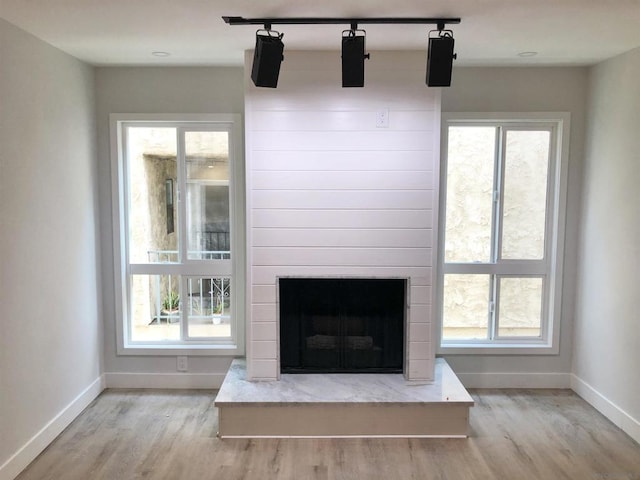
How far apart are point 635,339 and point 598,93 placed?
70.7 inches

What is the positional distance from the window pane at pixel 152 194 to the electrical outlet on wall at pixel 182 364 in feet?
2.66

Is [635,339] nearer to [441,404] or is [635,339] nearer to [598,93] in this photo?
[441,404]

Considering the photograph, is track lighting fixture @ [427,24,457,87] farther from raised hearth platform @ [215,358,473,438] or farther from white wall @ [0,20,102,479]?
white wall @ [0,20,102,479]

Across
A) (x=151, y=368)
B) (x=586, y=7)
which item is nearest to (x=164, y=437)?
(x=151, y=368)

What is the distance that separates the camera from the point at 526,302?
4.02m

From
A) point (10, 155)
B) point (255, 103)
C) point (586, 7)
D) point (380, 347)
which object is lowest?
point (380, 347)

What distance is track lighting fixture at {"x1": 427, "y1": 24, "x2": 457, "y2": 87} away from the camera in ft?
8.60

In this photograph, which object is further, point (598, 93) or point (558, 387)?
point (558, 387)

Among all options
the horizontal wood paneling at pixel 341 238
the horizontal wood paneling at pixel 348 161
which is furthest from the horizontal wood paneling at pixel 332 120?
the horizontal wood paneling at pixel 341 238

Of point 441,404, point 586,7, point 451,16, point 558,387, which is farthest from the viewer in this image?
point 558,387

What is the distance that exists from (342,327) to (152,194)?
1877mm

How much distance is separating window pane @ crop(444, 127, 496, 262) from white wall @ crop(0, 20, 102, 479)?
2804mm

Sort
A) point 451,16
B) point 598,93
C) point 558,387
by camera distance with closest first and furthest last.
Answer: point 451,16
point 598,93
point 558,387

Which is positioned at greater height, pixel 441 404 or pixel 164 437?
pixel 441 404
